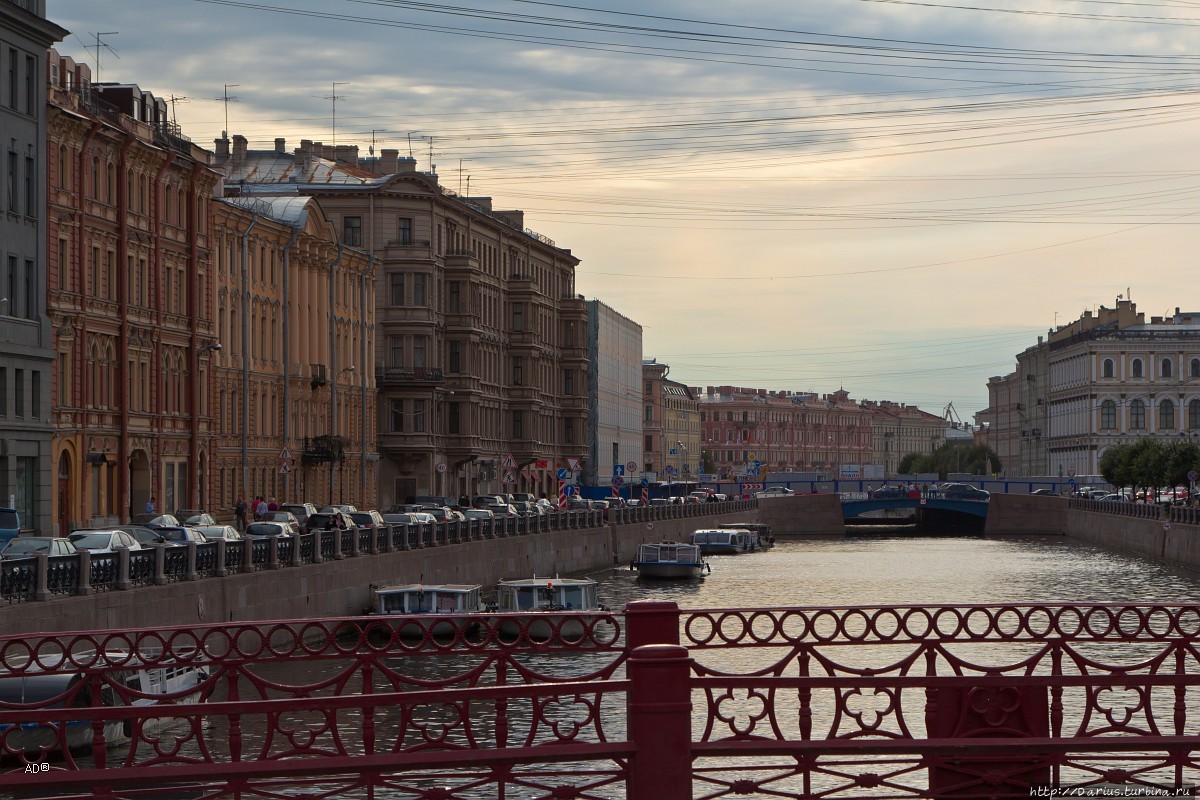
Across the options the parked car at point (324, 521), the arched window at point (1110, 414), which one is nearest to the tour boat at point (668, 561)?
the parked car at point (324, 521)

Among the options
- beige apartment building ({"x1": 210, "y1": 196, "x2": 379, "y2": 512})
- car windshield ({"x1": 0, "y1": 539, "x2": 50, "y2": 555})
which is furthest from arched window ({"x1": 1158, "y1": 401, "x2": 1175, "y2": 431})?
car windshield ({"x1": 0, "y1": 539, "x2": 50, "y2": 555})

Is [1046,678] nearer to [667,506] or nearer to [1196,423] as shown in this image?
[667,506]

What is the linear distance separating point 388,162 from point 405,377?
53.6 ft

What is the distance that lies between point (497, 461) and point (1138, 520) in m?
29.2

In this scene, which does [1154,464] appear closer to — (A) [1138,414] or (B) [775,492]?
(B) [775,492]

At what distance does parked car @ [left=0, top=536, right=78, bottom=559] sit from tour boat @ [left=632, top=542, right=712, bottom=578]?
113ft

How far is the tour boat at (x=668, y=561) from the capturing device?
65438mm

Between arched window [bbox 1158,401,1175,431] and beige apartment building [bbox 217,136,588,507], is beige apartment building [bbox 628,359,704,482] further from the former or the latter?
beige apartment building [bbox 217,136,588,507]

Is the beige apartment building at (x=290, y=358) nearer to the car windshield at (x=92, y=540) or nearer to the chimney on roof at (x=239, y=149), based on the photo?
the chimney on roof at (x=239, y=149)

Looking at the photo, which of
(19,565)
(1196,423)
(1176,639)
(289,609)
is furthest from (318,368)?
(1196,423)

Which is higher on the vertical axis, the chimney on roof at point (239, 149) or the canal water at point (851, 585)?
the chimney on roof at point (239, 149)

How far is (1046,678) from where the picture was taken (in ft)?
42.3

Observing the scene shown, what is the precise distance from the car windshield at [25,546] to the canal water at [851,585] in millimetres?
4253

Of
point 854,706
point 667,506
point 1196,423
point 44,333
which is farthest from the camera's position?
point 1196,423
